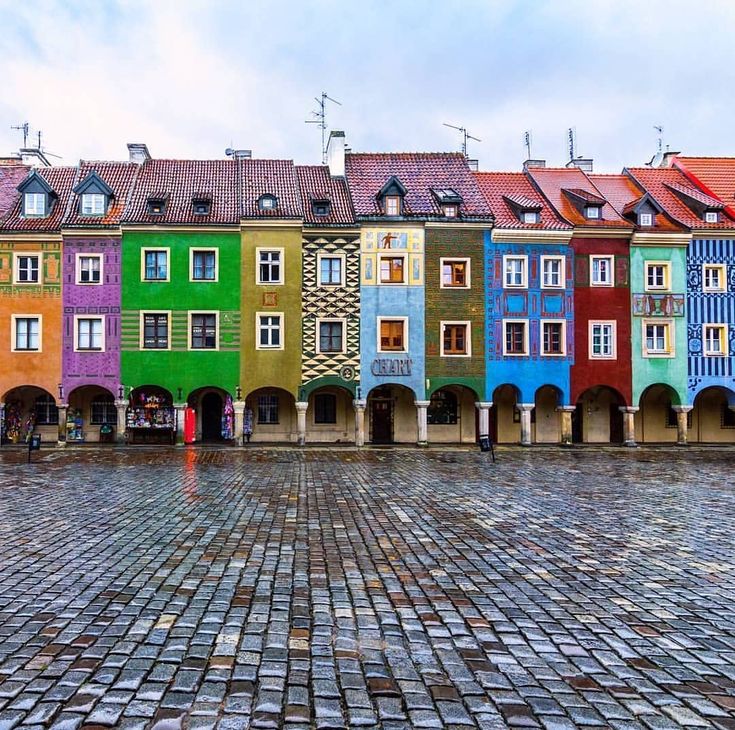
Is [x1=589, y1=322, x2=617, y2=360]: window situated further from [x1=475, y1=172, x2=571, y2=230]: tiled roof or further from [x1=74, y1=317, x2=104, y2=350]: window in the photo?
[x1=74, y1=317, x2=104, y2=350]: window

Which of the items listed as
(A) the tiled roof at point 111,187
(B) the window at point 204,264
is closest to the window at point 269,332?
(B) the window at point 204,264

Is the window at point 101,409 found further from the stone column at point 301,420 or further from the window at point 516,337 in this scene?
the window at point 516,337

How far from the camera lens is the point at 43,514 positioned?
438 inches

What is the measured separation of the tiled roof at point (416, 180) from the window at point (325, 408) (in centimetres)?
893

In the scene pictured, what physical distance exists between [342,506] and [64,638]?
287 inches

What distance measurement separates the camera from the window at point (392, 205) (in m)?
28.4

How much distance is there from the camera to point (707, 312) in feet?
95.9

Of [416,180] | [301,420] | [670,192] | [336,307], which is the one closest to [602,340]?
[670,192]

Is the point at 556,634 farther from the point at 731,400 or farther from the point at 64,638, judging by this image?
the point at 731,400

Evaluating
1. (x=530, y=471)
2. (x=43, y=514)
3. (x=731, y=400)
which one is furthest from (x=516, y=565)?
(x=731, y=400)

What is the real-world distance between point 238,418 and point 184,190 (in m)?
11.5

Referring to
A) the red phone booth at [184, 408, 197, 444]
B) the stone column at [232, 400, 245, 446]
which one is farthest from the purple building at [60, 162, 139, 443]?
the stone column at [232, 400, 245, 446]

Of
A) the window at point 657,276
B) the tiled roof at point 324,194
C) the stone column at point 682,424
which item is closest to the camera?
the tiled roof at point 324,194

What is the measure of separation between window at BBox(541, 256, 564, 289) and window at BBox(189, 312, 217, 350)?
1555 centimetres
